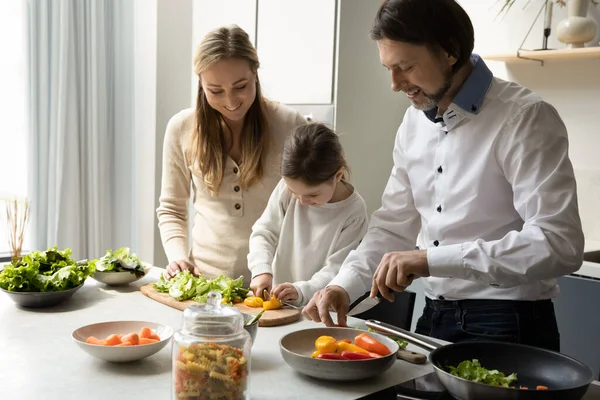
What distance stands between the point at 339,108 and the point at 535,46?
3.52 feet

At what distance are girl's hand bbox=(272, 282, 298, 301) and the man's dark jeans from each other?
46cm

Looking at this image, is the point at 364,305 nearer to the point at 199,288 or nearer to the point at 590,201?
the point at 199,288

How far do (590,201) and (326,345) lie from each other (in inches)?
91.6

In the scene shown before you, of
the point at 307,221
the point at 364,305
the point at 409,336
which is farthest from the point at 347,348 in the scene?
the point at 307,221

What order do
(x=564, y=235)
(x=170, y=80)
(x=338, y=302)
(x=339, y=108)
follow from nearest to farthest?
(x=564, y=235), (x=338, y=302), (x=339, y=108), (x=170, y=80)

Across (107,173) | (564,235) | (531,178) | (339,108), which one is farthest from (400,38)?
(107,173)

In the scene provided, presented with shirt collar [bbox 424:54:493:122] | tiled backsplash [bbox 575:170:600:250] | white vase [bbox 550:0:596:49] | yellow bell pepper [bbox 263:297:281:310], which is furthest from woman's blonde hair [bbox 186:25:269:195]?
tiled backsplash [bbox 575:170:600:250]

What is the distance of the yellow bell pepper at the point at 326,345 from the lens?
4.56ft

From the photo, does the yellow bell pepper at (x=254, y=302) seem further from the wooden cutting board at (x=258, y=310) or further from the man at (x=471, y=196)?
the man at (x=471, y=196)

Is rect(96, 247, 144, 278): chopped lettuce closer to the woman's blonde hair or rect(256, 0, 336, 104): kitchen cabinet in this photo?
the woman's blonde hair

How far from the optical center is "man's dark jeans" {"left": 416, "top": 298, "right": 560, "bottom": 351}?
1608 millimetres

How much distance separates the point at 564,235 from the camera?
1.44 m

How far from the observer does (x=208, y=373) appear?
3.75 feet

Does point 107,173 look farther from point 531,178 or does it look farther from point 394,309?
point 531,178
